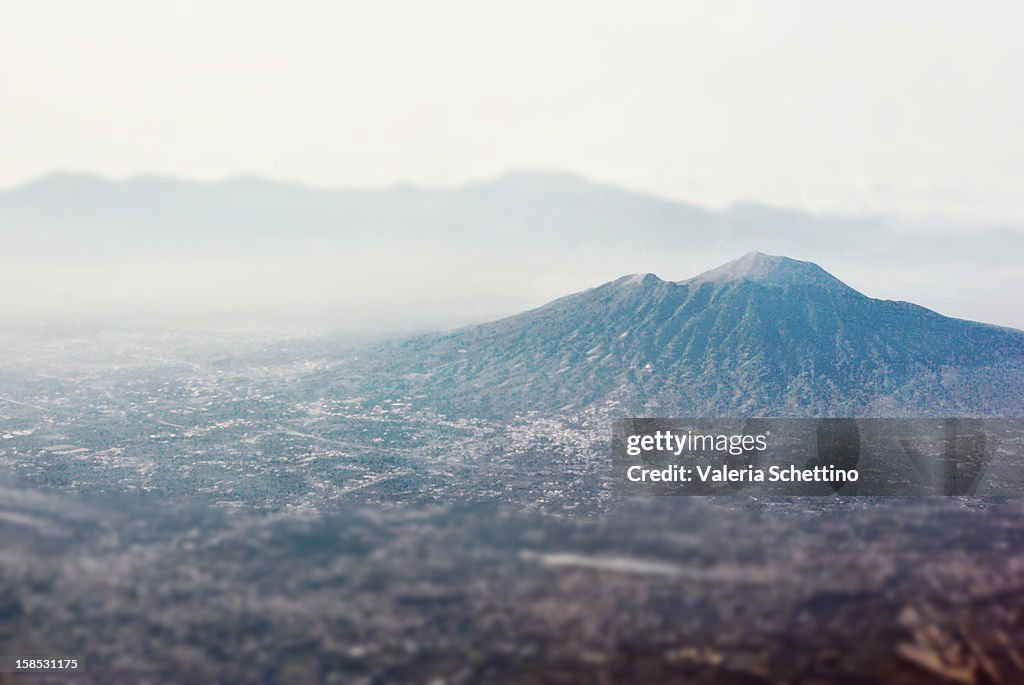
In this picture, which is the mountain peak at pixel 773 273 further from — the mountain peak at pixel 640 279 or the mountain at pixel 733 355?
the mountain peak at pixel 640 279

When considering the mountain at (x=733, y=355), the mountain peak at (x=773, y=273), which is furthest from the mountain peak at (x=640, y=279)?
the mountain peak at (x=773, y=273)

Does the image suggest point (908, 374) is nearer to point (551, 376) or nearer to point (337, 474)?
point (551, 376)

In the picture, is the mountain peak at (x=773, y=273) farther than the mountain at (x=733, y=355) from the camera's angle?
Yes

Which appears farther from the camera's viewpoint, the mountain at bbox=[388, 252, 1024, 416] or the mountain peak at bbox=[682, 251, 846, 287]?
the mountain peak at bbox=[682, 251, 846, 287]

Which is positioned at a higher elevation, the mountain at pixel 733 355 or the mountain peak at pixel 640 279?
the mountain peak at pixel 640 279

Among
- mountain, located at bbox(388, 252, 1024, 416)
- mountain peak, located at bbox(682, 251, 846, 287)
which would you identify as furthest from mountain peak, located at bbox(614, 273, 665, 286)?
mountain peak, located at bbox(682, 251, 846, 287)

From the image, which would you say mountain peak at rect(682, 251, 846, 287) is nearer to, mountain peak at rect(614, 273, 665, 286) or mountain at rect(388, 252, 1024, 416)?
mountain at rect(388, 252, 1024, 416)
